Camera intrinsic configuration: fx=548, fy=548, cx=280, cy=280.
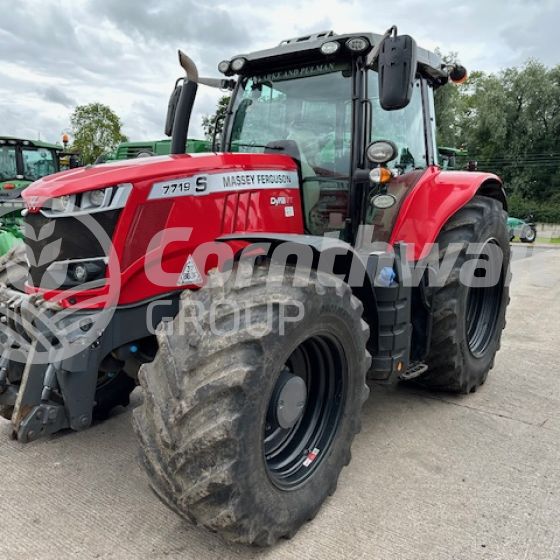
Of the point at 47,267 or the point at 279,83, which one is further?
the point at 279,83

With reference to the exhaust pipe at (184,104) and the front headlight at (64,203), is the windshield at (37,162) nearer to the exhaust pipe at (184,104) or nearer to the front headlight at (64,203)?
the exhaust pipe at (184,104)

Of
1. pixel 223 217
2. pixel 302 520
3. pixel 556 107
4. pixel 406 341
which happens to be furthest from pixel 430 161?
pixel 556 107

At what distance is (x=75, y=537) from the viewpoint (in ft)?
7.72

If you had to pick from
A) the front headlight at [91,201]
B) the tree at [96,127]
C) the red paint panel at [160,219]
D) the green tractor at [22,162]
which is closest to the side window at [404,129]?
the red paint panel at [160,219]

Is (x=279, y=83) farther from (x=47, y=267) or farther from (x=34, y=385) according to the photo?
(x=34, y=385)

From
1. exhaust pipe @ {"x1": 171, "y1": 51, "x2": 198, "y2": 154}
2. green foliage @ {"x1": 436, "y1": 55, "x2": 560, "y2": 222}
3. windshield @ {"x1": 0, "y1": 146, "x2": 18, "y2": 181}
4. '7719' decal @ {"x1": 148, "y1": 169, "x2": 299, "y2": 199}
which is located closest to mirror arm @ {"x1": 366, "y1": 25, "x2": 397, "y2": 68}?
'7719' decal @ {"x1": 148, "y1": 169, "x2": 299, "y2": 199}

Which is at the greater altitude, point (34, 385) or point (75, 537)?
point (34, 385)

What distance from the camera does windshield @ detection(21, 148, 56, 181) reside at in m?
13.0

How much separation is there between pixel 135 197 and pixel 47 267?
0.52 meters

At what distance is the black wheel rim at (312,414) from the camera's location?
101 inches

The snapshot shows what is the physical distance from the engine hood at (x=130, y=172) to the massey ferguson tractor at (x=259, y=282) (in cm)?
1

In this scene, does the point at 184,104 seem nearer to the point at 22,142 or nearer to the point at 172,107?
the point at 172,107

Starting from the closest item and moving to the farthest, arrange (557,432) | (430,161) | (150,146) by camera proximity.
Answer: (557,432) < (430,161) < (150,146)

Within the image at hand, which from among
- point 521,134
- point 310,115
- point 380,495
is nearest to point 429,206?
point 310,115
